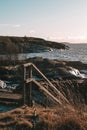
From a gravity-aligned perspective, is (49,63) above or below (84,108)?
below

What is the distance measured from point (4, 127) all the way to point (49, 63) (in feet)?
107

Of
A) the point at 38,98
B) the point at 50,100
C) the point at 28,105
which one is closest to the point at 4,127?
the point at 28,105

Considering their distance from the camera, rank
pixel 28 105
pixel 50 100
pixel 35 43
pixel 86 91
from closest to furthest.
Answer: pixel 28 105
pixel 50 100
pixel 86 91
pixel 35 43

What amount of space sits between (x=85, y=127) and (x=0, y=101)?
5.08m

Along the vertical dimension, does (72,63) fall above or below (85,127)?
below

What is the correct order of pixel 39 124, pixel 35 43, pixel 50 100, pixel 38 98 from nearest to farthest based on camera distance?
pixel 39 124
pixel 50 100
pixel 38 98
pixel 35 43

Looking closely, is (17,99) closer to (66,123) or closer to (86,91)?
(66,123)

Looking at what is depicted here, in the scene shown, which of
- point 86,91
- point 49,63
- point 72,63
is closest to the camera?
point 86,91

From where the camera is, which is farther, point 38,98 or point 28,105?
point 38,98

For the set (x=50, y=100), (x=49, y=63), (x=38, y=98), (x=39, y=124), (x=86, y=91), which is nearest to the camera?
(x=39, y=124)

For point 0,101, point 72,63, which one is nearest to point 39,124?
point 0,101

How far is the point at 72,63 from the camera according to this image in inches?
1793

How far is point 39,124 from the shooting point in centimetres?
763

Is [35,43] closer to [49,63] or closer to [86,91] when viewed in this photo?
[49,63]
